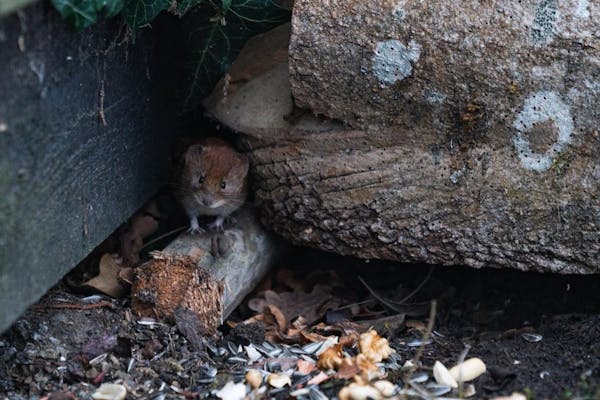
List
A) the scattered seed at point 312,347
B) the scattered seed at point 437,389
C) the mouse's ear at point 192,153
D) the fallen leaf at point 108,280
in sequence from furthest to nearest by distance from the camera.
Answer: the mouse's ear at point 192,153
the fallen leaf at point 108,280
the scattered seed at point 312,347
the scattered seed at point 437,389

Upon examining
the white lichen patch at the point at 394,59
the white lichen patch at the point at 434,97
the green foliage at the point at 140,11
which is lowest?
the white lichen patch at the point at 434,97

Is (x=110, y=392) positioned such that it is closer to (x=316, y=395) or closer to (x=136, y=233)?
(x=316, y=395)

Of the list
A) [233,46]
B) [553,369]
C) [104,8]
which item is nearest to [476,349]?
[553,369]

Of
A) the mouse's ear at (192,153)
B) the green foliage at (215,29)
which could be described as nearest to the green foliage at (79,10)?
the green foliage at (215,29)

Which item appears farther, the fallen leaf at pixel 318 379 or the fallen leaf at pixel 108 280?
the fallen leaf at pixel 108 280

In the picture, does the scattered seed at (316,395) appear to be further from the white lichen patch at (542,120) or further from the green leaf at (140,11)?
the green leaf at (140,11)

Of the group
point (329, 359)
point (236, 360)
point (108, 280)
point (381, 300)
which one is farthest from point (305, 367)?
point (108, 280)

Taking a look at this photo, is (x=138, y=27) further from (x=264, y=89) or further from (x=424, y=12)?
(x=424, y=12)
